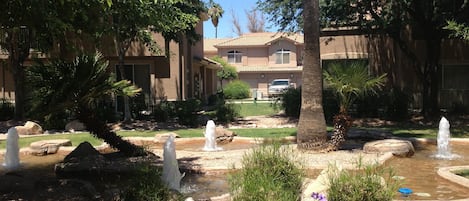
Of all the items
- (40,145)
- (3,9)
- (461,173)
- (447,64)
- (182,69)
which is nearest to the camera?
(3,9)

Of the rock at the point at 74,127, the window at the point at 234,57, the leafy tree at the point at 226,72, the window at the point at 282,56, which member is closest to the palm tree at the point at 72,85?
the rock at the point at 74,127

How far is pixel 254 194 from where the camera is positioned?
5.14 metres

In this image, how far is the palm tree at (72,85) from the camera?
9.12 m

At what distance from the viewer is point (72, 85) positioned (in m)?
9.20

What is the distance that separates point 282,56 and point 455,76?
2792 centimetres

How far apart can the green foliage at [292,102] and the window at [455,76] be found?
790 cm

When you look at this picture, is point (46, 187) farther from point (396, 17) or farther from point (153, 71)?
point (153, 71)

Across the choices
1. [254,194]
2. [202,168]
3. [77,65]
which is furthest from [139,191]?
[77,65]

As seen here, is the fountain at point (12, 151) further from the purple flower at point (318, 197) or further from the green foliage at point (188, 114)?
the green foliage at point (188, 114)

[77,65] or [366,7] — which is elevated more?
[366,7]

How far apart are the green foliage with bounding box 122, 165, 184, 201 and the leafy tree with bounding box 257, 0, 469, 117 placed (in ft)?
46.7

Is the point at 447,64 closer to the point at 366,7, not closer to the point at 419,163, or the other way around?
the point at 366,7

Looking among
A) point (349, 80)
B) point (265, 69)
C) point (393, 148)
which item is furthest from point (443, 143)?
point (265, 69)

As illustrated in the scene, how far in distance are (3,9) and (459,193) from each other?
290 inches
